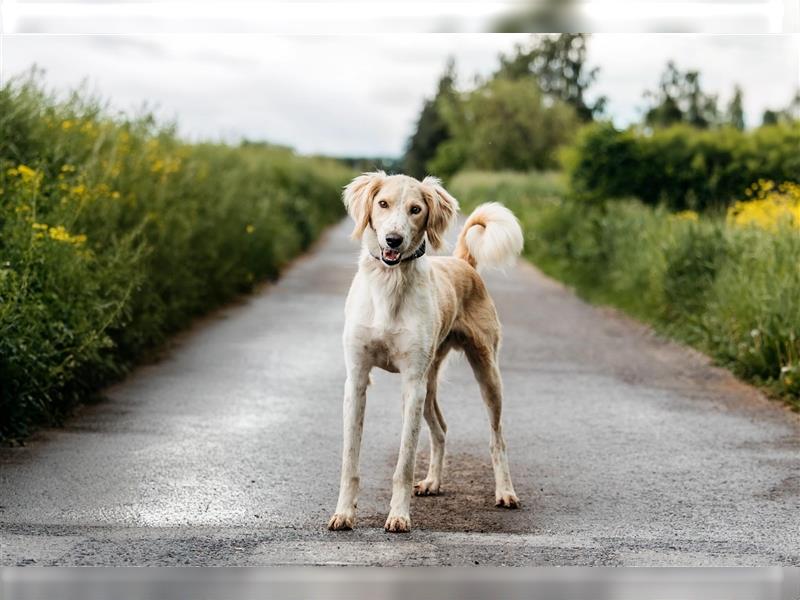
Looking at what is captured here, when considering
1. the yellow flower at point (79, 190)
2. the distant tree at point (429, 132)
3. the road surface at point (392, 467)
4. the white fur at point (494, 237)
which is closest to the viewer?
the road surface at point (392, 467)

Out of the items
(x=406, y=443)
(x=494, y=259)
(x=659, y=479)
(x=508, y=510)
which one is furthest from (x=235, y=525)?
(x=659, y=479)

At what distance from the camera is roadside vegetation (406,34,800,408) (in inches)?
459

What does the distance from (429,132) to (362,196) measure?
70.6m

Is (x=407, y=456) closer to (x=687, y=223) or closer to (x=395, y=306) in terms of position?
(x=395, y=306)

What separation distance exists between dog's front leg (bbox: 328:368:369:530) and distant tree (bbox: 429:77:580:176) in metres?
46.7

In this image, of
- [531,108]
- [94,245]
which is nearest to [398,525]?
[94,245]

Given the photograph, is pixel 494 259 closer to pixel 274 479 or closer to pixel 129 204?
pixel 274 479

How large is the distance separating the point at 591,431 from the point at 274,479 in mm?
2920

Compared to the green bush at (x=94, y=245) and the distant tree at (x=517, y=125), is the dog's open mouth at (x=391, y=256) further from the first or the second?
the distant tree at (x=517, y=125)

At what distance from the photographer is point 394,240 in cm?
599

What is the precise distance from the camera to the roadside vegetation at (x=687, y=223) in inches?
459

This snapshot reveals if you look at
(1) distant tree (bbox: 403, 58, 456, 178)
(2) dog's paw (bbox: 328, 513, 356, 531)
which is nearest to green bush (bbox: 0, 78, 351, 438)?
(2) dog's paw (bbox: 328, 513, 356, 531)

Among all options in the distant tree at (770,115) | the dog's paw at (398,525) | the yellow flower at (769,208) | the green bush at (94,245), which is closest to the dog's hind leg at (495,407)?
the dog's paw at (398,525)

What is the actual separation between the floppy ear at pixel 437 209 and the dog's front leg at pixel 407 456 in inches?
29.6
